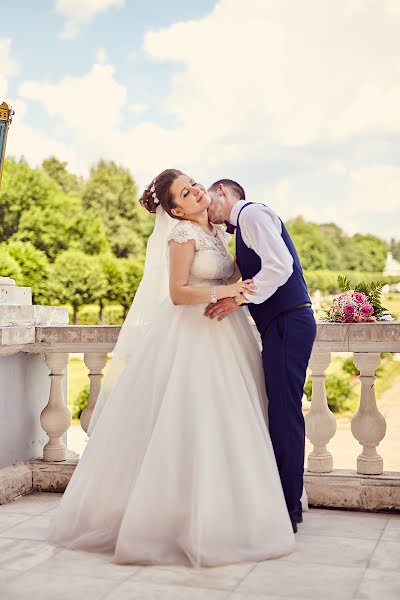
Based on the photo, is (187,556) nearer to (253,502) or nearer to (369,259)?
(253,502)

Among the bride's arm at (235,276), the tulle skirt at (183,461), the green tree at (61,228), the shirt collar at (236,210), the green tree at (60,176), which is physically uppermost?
the green tree at (60,176)

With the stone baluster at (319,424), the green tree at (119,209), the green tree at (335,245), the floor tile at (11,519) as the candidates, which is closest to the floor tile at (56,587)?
the floor tile at (11,519)

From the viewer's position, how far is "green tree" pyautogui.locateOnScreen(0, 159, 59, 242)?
147ft

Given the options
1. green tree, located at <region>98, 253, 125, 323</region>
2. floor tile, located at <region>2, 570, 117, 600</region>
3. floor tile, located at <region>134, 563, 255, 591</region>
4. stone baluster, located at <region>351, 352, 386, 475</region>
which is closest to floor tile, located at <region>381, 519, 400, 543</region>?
stone baluster, located at <region>351, 352, 386, 475</region>

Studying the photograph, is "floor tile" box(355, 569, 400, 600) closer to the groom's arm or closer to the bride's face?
the groom's arm

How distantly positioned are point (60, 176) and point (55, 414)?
5410 cm

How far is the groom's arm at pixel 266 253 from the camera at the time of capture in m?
3.93

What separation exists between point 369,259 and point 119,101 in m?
27.9

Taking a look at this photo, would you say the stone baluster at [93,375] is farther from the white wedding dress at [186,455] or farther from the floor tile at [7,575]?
the floor tile at [7,575]

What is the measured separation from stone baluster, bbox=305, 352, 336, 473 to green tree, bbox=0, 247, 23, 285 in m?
34.6

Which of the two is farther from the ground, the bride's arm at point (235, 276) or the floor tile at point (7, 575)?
the bride's arm at point (235, 276)

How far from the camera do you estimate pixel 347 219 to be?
79.4 m

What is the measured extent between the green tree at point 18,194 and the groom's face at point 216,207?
41.1 m

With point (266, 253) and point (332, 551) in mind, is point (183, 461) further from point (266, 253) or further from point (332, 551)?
point (266, 253)
